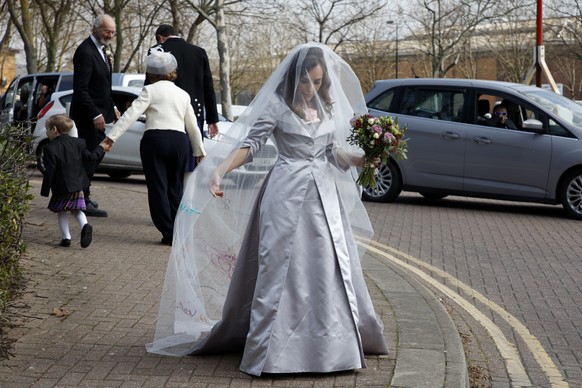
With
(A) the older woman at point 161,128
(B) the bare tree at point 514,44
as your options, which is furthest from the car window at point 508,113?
(B) the bare tree at point 514,44

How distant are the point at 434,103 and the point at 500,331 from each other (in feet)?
26.1

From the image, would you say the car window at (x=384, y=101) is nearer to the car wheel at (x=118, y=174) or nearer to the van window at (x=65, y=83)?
the car wheel at (x=118, y=174)

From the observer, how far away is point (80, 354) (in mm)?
5422

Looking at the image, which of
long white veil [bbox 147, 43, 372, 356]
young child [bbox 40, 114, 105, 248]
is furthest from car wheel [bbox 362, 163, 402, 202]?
long white veil [bbox 147, 43, 372, 356]

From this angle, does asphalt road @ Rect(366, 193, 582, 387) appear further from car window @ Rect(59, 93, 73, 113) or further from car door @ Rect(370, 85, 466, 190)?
car window @ Rect(59, 93, 73, 113)

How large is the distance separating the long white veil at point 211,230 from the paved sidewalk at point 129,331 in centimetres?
27

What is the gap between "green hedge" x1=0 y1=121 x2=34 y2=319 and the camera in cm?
538

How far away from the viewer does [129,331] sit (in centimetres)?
598

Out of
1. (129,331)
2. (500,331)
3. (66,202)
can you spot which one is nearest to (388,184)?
(66,202)

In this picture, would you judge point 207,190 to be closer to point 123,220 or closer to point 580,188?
point 123,220

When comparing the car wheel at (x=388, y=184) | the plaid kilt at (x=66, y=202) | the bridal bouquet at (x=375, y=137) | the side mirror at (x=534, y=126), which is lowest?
the car wheel at (x=388, y=184)

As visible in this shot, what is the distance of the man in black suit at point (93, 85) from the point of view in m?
10.1

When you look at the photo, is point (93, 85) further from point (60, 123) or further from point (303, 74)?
point (303, 74)

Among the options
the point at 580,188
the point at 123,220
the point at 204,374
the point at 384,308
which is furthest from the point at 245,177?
the point at 580,188
